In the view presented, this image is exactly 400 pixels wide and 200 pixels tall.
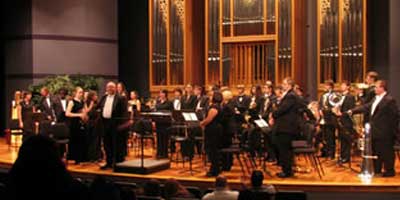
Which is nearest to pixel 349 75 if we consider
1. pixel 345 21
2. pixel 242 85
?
pixel 345 21

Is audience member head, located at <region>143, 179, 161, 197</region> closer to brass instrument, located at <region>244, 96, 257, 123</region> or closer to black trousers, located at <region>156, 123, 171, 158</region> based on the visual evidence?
brass instrument, located at <region>244, 96, 257, 123</region>

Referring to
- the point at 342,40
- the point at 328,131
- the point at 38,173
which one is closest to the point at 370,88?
the point at 328,131

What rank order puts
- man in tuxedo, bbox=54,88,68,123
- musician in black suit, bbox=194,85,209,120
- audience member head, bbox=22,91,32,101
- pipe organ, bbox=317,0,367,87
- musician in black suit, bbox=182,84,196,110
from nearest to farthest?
1. musician in black suit, bbox=194,85,209,120
2. man in tuxedo, bbox=54,88,68,123
3. musician in black suit, bbox=182,84,196,110
4. pipe organ, bbox=317,0,367,87
5. audience member head, bbox=22,91,32,101

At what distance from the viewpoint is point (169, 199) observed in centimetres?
518

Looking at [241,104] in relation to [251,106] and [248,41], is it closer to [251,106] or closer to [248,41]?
[251,106]

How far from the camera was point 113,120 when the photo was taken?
9547 mm

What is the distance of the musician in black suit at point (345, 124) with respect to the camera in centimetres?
941

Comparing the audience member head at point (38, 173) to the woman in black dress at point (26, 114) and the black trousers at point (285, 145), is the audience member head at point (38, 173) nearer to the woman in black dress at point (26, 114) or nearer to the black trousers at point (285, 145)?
the black trousers at point (285, 145)

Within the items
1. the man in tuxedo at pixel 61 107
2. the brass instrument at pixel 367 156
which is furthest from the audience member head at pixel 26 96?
the brass instrument at pixel 367 156

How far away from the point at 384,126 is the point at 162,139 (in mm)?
4076

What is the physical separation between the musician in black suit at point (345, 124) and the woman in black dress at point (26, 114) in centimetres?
568

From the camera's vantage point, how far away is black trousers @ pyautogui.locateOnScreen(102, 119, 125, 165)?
31.5 ft

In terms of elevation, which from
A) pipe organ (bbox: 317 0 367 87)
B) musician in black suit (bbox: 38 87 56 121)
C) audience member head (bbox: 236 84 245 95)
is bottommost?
musician in black suit (bbox: 38 87 56 121)

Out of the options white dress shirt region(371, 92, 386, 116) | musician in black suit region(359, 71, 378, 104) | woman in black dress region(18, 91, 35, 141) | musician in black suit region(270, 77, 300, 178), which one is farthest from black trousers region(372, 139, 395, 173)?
woman in black dress region(18, 91, 35, 141)
